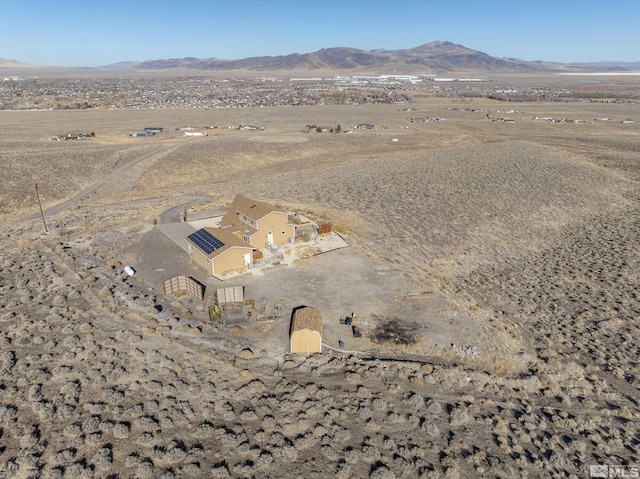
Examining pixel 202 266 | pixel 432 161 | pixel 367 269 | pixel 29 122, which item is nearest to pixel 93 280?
pixel 202 266

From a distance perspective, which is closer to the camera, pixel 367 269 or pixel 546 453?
pixel 546 453

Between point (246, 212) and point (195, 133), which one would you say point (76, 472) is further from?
point (195, 133)

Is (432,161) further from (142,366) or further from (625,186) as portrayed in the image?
(142,366)

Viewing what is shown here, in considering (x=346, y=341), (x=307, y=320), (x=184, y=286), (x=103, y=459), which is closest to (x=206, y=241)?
(x=184, y=286)

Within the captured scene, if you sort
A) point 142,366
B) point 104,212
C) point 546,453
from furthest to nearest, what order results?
point 104,212 < point 142,366 < point 546,453

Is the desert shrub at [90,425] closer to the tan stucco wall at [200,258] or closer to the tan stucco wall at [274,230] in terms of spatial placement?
the tan stucco wall at [200,258]

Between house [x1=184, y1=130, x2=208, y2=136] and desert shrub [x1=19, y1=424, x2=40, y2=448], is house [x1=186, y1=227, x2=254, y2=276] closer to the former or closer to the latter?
desert shrub [x1=19, y1=424, x2=40, y2=448]

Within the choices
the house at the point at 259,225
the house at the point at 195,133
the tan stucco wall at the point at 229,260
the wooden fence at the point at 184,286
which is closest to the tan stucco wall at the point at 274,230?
the house at the point at 259,225
